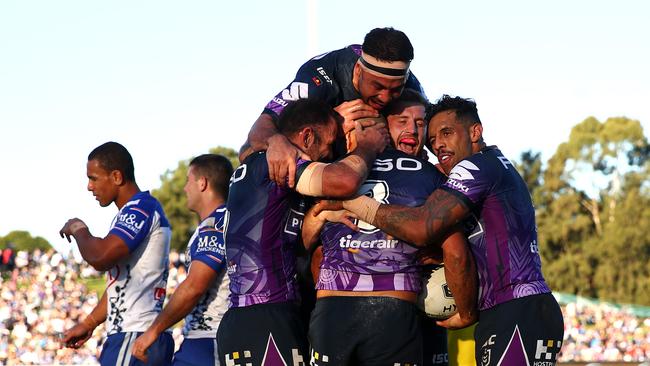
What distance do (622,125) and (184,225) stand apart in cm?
2787

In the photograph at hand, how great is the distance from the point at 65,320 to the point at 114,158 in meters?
22.9

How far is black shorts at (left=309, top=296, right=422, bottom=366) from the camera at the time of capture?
5.03 m

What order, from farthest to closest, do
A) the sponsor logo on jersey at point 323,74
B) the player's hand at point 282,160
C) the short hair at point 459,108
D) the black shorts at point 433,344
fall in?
1. the sponsor logo on jersey at point 323,74
2. the black shorts at point 433,344
3. the short hair at point 459,108
4. the player's hand at point 282,160

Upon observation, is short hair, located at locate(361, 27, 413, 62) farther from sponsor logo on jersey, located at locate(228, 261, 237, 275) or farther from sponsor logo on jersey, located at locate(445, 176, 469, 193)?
sponsor logo on jersey, located at locate(228, 261, 237, 275)

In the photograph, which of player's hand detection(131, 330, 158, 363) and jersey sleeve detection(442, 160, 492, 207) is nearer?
jersey sleeve detection(442, 160, 492, 207)

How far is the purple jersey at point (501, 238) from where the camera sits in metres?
5.45

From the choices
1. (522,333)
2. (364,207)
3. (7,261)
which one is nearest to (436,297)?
(522,333)

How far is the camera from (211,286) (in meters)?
7.18

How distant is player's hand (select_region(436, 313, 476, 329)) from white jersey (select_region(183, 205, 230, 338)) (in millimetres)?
1985

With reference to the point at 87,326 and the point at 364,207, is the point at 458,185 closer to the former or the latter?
the point at 364,207

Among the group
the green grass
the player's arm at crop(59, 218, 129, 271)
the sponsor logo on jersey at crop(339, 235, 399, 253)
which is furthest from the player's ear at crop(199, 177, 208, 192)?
the green grass

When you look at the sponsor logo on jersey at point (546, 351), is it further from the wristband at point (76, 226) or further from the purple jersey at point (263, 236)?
the wristband at point (76, 226)

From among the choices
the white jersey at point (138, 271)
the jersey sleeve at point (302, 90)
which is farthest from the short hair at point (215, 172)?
the jersey sleeve at point (302, 90)

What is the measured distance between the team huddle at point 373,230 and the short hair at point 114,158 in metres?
1.96
